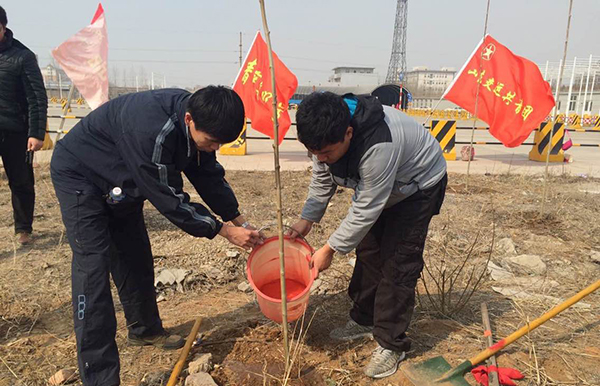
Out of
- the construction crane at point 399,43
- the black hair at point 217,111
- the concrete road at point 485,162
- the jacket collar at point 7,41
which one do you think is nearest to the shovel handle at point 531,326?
the black hair at point 217,111

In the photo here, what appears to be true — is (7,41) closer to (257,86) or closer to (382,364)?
(382,364)

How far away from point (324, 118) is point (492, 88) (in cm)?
543

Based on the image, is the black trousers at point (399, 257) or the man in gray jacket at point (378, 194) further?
the black trousers at point (399, 257)

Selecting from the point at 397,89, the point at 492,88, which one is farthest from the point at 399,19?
the point at 492,88

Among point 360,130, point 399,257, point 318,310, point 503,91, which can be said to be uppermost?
point 503,91

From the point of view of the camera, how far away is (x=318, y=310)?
9.89 feet

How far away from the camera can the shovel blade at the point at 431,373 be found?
216cm

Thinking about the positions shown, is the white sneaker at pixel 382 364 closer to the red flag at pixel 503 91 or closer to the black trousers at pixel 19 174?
the black trousers at pixel 19 174

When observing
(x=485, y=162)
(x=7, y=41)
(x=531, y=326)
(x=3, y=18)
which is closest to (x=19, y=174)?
(x=7, y=41)

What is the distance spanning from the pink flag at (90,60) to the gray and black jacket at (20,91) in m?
1.55

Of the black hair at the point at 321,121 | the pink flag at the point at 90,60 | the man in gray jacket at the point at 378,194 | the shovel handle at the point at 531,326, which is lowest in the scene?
the shovel handle at the point at 531,326

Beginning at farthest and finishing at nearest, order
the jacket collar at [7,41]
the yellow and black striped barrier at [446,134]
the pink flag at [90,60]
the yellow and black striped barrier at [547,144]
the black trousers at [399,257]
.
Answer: the yellow and black striped barrier at [547,144] < the yellow and black striped barrier at [446,134] < the pink flag at [90,60] < the jacket collar at [7,41] < the black trousers at [399,257]

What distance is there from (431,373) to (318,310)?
98cm

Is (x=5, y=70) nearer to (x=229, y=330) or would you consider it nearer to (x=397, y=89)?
(x=229, y=330)
